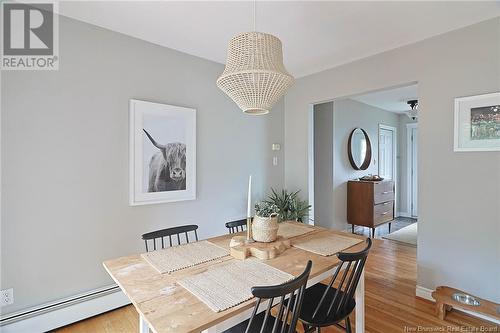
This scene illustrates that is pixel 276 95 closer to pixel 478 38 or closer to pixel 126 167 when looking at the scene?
A: pixel 126 167

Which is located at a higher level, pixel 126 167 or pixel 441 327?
pixel 126 167

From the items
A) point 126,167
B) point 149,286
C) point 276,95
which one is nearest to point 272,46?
point 276,95

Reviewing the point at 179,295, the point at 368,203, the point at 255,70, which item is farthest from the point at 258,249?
the point at 368,203

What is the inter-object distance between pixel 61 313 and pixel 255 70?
234cm

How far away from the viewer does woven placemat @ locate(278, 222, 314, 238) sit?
2022 mm

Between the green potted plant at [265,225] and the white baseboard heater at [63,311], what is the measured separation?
5.03 ft

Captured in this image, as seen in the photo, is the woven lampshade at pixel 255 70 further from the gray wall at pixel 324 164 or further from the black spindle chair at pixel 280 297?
the gray wall at pixel 324 164

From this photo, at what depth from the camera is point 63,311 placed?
6.55ft

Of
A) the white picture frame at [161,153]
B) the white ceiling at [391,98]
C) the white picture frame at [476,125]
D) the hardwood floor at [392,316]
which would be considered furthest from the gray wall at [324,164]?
the white picture frame at [161,153]

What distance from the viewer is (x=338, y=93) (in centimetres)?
312

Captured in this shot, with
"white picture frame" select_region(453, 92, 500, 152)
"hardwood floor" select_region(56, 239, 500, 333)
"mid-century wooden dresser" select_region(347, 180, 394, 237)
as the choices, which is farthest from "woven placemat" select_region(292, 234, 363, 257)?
"mid-century wooden dresser" select_region(347, 180, 394, 237)

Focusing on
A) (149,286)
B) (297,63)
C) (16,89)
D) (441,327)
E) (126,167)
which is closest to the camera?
(149,286)

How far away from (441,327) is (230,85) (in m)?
2.44

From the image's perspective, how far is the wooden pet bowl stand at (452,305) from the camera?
1920 mm
